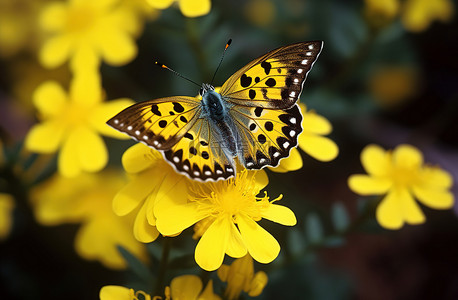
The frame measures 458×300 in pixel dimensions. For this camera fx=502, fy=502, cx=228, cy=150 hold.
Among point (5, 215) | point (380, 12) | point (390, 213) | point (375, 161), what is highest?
point (380, 12)

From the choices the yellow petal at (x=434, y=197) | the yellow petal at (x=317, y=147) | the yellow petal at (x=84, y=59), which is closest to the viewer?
the yellow petal at (x=317, y=147)

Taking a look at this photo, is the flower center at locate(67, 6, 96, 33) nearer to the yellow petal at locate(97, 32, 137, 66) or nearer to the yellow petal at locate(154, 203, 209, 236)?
the yellow petal at locate(97, 32, 137, 66)

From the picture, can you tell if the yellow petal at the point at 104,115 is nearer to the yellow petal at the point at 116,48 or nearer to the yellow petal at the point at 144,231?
the yellow petal at the point at 116,48

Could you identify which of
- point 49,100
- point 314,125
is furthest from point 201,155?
→ point 49,100

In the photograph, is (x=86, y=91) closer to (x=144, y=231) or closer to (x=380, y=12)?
(x=144, y=231)

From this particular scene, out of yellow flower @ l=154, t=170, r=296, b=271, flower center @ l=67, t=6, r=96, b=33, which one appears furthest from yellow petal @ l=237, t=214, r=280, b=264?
flower center @ l=67, t=6, r=96, b=33

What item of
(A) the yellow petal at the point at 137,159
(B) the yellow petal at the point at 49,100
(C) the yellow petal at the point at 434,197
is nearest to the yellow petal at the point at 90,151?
(B) the yellow petal at the point at 49,100

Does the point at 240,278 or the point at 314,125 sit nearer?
the point at 240,278
